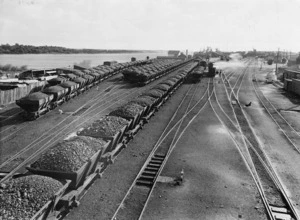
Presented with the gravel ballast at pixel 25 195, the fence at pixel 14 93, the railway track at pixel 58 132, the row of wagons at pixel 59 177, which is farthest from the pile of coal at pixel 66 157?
the fence at pixel 14 93

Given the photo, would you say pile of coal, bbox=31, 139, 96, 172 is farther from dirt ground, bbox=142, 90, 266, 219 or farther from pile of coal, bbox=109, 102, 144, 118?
pile of coal, bbox=109, 102, 144, 118

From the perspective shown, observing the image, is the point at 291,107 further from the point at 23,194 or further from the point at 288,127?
the point at 23,194

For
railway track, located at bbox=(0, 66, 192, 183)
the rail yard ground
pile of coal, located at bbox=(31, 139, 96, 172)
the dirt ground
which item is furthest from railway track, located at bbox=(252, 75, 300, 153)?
railway track, located at bbox=(0, 66, 192, 183)

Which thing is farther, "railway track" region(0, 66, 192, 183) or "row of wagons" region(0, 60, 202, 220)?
"railway track" region(0, 66, 192, 183)

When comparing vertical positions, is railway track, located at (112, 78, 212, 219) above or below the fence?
below

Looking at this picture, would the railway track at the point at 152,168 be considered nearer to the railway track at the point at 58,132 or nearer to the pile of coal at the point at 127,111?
the pile of coal at the point at 127,111

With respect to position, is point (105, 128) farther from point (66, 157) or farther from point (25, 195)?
point (25, 195)

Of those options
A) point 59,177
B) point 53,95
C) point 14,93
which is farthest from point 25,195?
point 14,93
